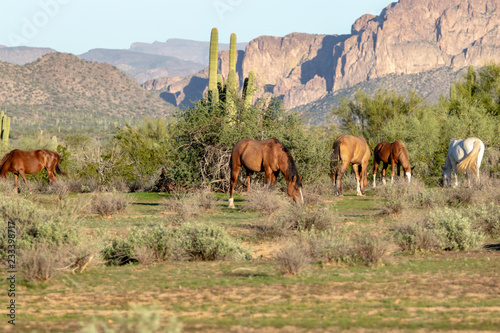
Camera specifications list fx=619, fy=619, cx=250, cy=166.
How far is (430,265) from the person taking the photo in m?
9.94

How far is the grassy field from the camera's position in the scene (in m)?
6.24

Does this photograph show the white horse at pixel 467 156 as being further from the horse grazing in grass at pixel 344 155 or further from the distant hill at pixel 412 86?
the distant hill at pixel 412 86

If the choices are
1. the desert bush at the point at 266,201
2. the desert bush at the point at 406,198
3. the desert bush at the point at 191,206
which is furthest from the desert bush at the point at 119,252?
the desert bush at the point at 406,198

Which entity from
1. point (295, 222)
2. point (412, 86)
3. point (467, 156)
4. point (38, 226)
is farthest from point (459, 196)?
point (412, 86)

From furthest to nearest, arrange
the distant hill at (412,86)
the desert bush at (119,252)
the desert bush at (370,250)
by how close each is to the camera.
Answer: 1. the distant hill at (412,86)
2. the desert bush at (119,252)
3. the desert bush at (370,250)

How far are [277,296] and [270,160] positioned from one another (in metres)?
9.99

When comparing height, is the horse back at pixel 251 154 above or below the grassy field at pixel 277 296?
above

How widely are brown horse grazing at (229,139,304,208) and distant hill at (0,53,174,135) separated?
84935 mm

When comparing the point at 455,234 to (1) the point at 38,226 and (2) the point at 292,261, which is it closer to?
(2) the point at 292,261

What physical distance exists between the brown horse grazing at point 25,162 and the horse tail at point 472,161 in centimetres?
1502

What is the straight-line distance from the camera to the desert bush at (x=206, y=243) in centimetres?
1112

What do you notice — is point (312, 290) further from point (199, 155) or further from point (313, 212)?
point (199, 155)

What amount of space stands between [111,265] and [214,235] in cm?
191

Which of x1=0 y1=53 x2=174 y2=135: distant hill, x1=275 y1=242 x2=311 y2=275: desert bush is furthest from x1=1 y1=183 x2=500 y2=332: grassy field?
x1=0 y1=53 x2=174 y2=135: distant hill
